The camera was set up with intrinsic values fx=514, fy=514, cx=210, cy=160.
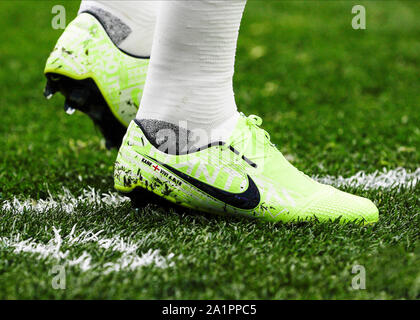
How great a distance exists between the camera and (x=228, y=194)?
1.46 m

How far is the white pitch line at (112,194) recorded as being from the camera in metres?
1.66

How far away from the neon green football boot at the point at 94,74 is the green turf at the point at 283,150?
1.03ft

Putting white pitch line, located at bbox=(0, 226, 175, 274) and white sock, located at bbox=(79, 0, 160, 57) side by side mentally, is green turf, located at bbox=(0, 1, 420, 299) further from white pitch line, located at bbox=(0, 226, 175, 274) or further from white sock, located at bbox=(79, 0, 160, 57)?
white sock, located at bbox=(79, 0, 160, 57)

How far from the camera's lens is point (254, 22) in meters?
5.50

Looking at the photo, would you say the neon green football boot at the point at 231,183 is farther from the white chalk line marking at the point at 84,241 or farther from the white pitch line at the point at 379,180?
the white pitch line at the point at 379,180

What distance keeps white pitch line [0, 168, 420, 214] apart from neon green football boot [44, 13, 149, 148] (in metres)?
0.28

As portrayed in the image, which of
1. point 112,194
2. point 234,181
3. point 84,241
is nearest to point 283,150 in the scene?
point 112,194

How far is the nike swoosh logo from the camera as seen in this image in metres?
1.46

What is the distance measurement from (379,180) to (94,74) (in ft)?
3.83

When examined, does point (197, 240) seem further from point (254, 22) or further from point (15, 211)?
point (254, 22)

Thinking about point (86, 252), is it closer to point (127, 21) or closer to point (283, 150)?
point (127, 21)

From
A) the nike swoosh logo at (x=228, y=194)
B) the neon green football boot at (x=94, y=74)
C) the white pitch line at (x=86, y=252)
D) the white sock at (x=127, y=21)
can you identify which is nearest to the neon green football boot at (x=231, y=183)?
the nike swoosh logo at (x=228, y=194)
